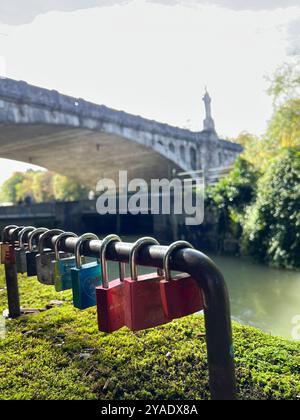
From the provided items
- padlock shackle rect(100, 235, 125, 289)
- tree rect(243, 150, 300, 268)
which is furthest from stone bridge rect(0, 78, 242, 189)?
padlock shackle rect(100, 235, 125, 289)

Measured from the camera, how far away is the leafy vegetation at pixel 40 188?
4106 centimetres

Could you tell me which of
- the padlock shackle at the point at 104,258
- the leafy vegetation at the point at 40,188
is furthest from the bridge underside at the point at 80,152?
the padlock shackle at the point at 104,258

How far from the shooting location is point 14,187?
191 feet

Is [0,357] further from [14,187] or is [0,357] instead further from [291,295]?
[14,187]

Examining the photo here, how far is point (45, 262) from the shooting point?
216 cm

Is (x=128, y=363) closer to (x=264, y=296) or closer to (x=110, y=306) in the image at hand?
(x=110, y=306)

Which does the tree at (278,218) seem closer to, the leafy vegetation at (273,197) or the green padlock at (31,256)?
the leafy vegetation at (273,197)

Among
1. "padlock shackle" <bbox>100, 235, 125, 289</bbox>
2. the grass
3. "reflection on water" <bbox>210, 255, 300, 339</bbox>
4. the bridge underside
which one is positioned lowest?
"reflection on water" <bbox>210, 255, 300, 339</bbox>

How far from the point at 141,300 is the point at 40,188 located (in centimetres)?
5076

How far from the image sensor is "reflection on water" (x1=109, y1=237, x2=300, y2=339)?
4.63 metres

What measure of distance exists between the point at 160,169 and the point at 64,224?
36.4ft

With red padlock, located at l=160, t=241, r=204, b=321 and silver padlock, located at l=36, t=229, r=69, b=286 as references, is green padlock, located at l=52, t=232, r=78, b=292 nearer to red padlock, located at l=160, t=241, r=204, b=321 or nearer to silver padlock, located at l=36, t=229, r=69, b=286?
silver padlock, located at l=36, t=229, r=69, b=286

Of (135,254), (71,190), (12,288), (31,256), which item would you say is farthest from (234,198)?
(71,190)

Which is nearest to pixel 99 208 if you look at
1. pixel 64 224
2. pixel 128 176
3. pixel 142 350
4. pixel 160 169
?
pixel 64 224
